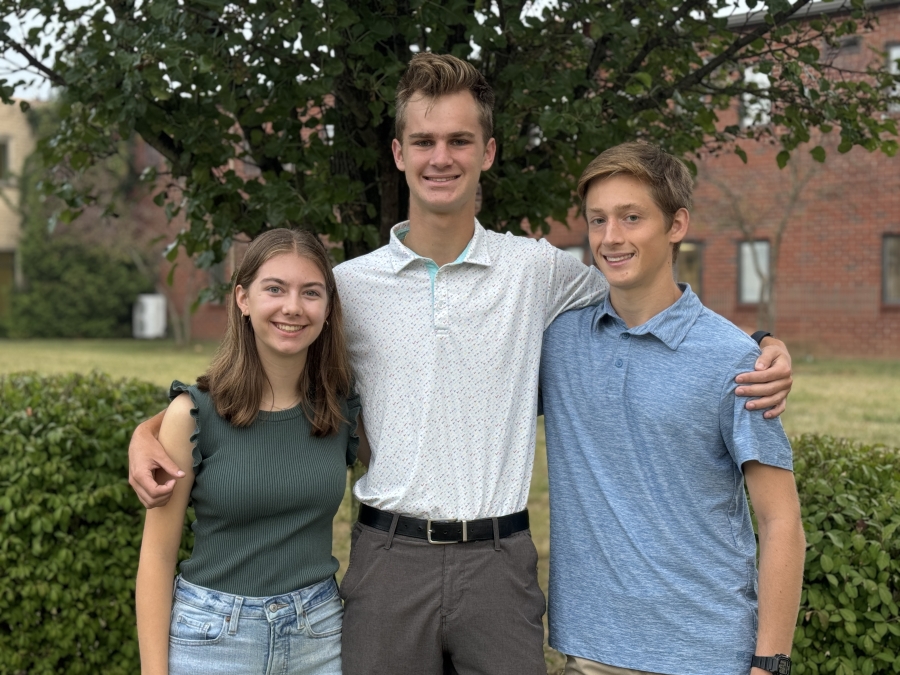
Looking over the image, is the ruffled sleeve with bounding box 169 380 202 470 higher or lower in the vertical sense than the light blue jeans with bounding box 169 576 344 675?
higher

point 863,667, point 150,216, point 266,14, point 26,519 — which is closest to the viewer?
point 863,667

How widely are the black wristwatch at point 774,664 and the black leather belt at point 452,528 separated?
66 cm

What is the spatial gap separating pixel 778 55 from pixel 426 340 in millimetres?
2163

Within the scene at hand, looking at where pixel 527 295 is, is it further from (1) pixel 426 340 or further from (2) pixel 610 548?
(2) pixel 610 548

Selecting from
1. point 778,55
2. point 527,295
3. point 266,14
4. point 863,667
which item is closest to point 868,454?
point 863,667

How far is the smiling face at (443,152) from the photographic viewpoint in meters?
2.64

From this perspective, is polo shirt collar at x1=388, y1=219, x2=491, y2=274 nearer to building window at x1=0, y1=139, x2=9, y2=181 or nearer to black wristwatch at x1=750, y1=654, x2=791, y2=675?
black wristwatch at x1=750, y1=654, x2=791, y2=675

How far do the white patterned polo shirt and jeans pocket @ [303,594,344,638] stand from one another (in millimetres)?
286

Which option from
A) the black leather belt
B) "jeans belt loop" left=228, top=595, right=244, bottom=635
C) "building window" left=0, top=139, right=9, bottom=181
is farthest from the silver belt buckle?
"building window" left=0, top=139, right=9, bottom=181

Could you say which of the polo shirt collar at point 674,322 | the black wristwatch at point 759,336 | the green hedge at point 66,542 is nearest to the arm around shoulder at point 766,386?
the polo shirt collar at point 674,322

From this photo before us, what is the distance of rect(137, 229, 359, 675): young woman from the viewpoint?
2406 mm

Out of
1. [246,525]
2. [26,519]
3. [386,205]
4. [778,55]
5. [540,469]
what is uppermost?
[778,55]

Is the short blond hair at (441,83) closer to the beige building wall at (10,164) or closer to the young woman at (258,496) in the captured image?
the young woman at (258,496)

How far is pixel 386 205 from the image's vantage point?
397 cm
